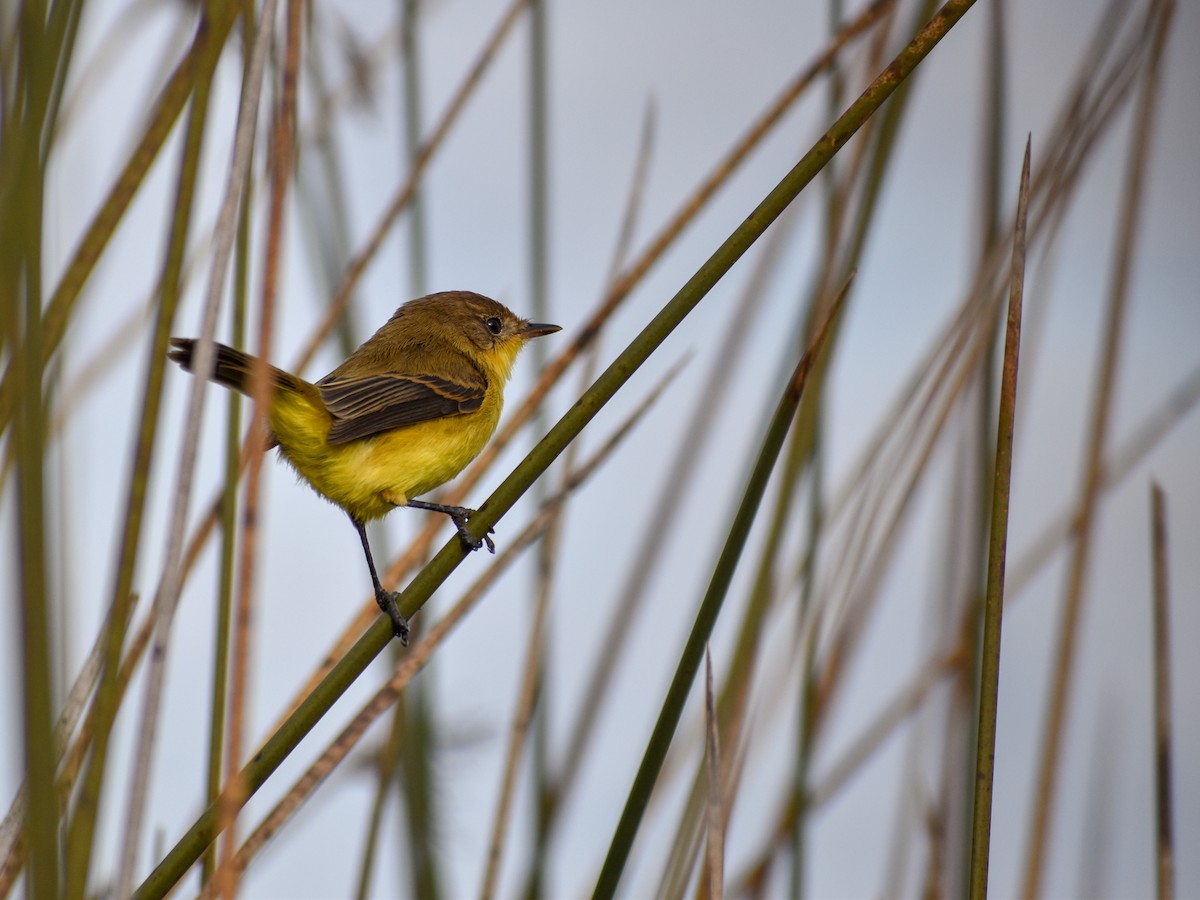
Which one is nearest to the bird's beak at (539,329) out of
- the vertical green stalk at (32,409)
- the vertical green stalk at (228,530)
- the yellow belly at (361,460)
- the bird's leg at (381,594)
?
the yellow belly at (361,460)

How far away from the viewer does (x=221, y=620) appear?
4.26 ft

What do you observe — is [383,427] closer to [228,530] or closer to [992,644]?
[228,530]

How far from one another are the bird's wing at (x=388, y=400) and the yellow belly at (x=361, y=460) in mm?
34

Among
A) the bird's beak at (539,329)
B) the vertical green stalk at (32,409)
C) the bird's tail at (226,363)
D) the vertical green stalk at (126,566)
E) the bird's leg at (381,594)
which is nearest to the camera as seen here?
the vertical green stalk at (32,409)

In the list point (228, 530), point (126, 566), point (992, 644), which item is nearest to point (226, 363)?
point (228, 530)

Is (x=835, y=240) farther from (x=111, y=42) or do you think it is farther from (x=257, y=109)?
(x=111, y=42)

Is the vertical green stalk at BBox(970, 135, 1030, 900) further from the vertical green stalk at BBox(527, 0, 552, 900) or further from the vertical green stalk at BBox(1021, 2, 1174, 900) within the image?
the vertical green stalk at BBox(527, 0, 552, 900)

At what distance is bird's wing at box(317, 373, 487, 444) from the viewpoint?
210 cm

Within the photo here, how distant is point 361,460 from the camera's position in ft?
7.07

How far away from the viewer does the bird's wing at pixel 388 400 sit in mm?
2100

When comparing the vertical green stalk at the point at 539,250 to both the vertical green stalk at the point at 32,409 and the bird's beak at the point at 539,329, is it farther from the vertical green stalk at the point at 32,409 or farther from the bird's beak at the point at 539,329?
the vertical green stalk at the point at 32,409

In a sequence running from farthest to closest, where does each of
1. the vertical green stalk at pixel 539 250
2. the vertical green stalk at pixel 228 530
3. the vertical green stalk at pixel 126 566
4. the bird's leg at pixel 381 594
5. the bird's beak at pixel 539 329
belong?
the bird's beak at pixel 539 329 → the vertical green stalk at pixel 539 250 → the bird's leg at pixel 381 594 → the vertical green stalk at pixel 228 530 → the vertical green stalk at pixel 126 566

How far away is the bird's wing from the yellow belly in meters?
0.03

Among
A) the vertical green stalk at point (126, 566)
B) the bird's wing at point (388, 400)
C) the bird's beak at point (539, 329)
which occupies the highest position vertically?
the bird's beak at point (539, 329)
